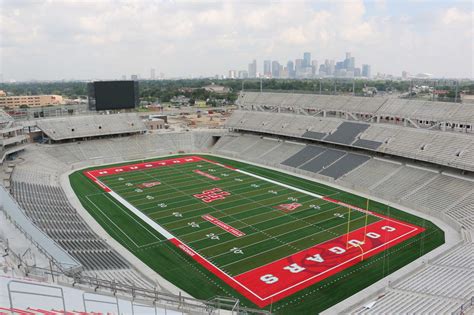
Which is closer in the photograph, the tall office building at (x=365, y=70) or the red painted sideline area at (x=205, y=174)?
the red painted sideline area at (x=205, y=174)

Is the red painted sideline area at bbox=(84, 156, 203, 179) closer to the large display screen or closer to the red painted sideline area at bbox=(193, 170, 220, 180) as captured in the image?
the red painted sideline area at bbox=(193, 170, 220, 180)

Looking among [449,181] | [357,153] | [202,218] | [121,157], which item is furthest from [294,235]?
[121,157]

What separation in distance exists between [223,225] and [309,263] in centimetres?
672

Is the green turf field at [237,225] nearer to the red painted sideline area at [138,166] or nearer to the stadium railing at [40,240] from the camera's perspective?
the red painted sideline area at [138,166]

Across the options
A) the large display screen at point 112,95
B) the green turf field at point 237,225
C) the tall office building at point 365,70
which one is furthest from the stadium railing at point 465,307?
the tall office building at point 365,70

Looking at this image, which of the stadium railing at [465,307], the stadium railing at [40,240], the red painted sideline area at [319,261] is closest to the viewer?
the stadium railing at [465,307]

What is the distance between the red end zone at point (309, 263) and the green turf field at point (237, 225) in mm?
422

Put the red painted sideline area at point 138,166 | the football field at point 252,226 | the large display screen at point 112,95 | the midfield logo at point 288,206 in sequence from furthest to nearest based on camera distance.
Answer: the large display screen at point 112,95 < the red painted sideline area at point 138,166 < the midfield logo at point 288,206 < the football field at point 252,226

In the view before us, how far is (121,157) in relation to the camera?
4328 centimetres

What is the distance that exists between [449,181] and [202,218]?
18086 millimetres

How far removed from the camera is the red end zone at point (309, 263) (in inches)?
678

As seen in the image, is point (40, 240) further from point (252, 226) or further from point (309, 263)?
point (309, 263)

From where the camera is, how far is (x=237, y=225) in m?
24.3

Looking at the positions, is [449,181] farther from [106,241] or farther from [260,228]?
[106,241]
